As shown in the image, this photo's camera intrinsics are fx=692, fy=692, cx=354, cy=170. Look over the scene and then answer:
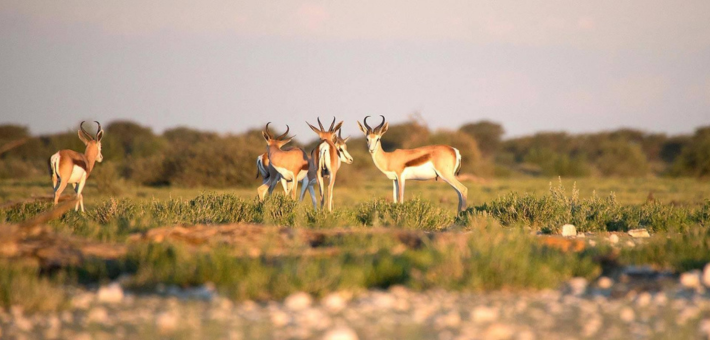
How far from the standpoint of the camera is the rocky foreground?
389 centimetres

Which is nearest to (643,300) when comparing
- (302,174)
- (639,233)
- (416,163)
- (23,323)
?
(23,323)

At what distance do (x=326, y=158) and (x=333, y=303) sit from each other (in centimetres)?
840

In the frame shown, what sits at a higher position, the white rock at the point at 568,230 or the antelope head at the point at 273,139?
the antelope head at the point at 273,139

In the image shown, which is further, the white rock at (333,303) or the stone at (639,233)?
the stone at (639,233)

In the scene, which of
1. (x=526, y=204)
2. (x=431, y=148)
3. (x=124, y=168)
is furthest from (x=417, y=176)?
(x=124, y=168)

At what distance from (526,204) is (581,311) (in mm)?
6911

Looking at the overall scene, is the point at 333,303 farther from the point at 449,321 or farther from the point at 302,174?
the point at 302,174

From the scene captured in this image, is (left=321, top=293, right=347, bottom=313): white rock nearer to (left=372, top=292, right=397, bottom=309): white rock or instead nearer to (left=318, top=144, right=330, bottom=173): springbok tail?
(left=372, top=292, right=397, bottom=309): white rock

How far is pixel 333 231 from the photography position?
6875 mm

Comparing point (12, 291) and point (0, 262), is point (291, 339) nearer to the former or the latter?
point (12, 291)

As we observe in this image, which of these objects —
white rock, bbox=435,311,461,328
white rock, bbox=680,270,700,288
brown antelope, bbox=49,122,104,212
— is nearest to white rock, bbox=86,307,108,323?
white rock, bbox=435,311,461,328

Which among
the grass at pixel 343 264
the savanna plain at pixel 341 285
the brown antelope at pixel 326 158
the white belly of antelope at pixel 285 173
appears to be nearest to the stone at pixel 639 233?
the grass at pixel 343 264

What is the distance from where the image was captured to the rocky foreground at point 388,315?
12.8 feet

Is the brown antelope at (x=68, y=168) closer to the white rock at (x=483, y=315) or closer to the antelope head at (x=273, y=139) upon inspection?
the antelope head at (x=273, y=139)
